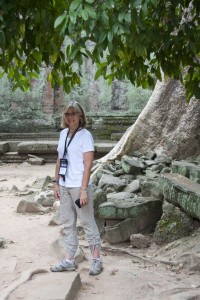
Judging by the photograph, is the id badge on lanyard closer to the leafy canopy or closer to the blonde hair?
the blonde hair

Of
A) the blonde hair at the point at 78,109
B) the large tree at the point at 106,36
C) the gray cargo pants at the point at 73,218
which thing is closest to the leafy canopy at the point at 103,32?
the large tree at the point at 106,36

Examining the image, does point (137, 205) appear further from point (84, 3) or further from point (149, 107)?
point (149, 107)

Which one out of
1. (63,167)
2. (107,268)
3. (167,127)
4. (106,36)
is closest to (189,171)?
(107,268)

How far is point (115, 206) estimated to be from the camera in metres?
5.28

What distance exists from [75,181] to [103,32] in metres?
1.82

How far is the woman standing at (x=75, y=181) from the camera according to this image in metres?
4.03

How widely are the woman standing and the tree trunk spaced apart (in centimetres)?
421

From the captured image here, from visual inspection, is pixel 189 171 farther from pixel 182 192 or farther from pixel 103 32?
pixel 103 32

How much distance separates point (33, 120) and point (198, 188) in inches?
412

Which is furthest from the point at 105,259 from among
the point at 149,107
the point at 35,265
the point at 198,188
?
the point at 149,107

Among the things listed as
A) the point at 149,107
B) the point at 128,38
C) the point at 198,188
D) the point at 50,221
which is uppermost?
the point at 128,38

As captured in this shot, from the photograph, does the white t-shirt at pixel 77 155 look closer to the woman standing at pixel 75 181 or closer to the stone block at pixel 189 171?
the woman standing at pixel 75 181

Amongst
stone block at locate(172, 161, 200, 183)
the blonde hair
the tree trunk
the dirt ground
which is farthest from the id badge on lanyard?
the tree trunk

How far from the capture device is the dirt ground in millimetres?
3822
